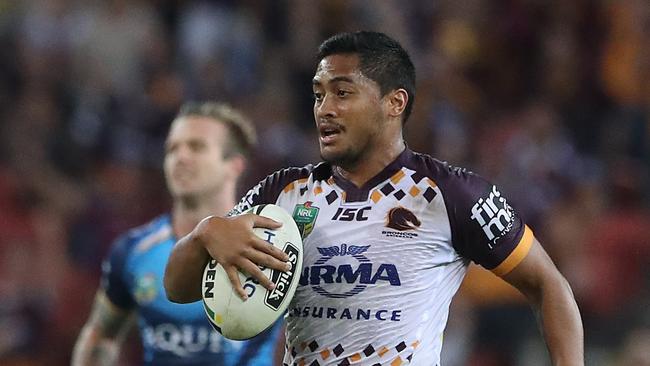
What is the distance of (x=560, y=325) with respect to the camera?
3865mm

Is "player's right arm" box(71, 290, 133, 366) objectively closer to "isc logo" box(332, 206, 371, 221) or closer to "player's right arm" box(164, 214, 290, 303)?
"player's right arm" box(164, 214, 290, 303)

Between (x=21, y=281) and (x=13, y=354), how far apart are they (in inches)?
25.2

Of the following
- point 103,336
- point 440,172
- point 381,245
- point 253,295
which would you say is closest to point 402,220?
point 381,245

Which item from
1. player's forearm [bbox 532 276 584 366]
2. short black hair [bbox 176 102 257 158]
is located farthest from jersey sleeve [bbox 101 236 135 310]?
player's forearm [bbox 532 276 584 366]

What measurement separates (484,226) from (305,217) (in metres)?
0.59

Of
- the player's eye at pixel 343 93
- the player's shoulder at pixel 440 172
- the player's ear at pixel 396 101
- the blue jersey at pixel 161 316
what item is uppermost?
the player's eye at pixel 343 93

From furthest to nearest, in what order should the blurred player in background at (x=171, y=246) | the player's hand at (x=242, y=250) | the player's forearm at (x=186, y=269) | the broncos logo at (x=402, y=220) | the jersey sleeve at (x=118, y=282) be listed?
1. the jersey sleeve at (x=118, y=282)
2. the blurred player in background at (x=171, y=246)
3. the broncos logo at (x=402, y=220)
4. the player's forearm at (x=186, y=269)
5. the player's hand at (x=242, y=250)

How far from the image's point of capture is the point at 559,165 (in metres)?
9.76

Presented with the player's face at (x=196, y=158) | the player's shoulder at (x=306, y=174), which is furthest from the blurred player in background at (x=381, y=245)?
the player's face at (x=196, y=158)

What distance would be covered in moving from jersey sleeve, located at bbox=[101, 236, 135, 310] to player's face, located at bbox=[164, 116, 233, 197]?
0.40 meters

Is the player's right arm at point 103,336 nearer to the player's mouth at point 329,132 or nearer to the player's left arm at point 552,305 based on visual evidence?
the player's mouth at point 329,132

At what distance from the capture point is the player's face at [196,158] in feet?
18.9

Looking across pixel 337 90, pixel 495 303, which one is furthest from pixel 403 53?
pixel 495 303

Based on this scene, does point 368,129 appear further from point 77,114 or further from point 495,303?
point 77,114
